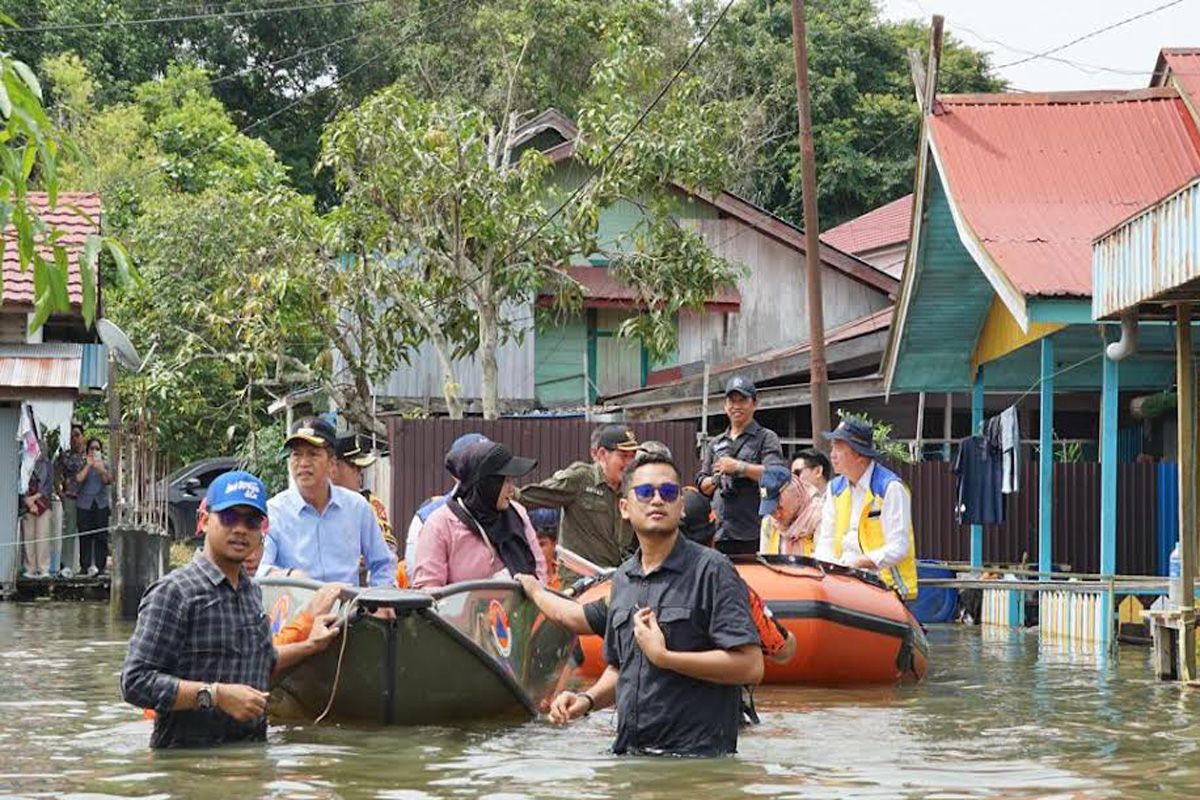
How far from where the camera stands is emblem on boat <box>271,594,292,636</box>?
34.2ft

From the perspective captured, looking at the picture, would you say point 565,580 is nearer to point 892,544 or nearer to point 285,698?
point 892,544

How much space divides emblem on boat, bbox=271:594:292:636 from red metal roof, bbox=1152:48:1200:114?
13.0 m

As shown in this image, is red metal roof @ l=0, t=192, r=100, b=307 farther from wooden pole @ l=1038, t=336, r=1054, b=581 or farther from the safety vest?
the safety vest

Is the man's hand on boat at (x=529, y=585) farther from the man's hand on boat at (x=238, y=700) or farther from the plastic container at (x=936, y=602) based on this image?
the plastic container at (x=936, y=602)

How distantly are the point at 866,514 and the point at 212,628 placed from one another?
254 inches

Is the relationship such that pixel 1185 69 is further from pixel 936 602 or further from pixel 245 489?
pixel 245 489

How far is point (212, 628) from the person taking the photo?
27.4ft

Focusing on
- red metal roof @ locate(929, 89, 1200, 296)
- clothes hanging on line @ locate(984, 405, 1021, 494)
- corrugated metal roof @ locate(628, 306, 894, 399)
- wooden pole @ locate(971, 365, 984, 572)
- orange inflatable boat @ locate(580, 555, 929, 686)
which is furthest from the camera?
corrugated metal roof @ locate(628, 306, 894, 399)

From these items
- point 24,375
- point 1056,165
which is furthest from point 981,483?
point 24,375

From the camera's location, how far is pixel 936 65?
64.5 ft

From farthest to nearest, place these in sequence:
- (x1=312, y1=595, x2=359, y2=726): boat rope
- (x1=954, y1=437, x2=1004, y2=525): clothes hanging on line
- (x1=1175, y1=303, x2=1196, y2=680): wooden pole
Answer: (x1=954, y1=437, x2=1004, y2=525): clothes hanging on line
(x1=1175, y1=303, x2=1196, y2=680): wooden pole
(x1=312, y1=595, x2=359, y2=726): boat rope

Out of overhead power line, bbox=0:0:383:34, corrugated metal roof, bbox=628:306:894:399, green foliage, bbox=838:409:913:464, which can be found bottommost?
green foliage, bbox=838:409:913:464

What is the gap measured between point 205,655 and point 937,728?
497 centimetres

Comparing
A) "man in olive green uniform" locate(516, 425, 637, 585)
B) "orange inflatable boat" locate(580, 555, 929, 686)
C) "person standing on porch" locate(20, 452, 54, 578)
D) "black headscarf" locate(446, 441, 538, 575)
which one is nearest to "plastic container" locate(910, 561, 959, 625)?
"orange inflatable boat" locate(580, 555, 929, 686)
